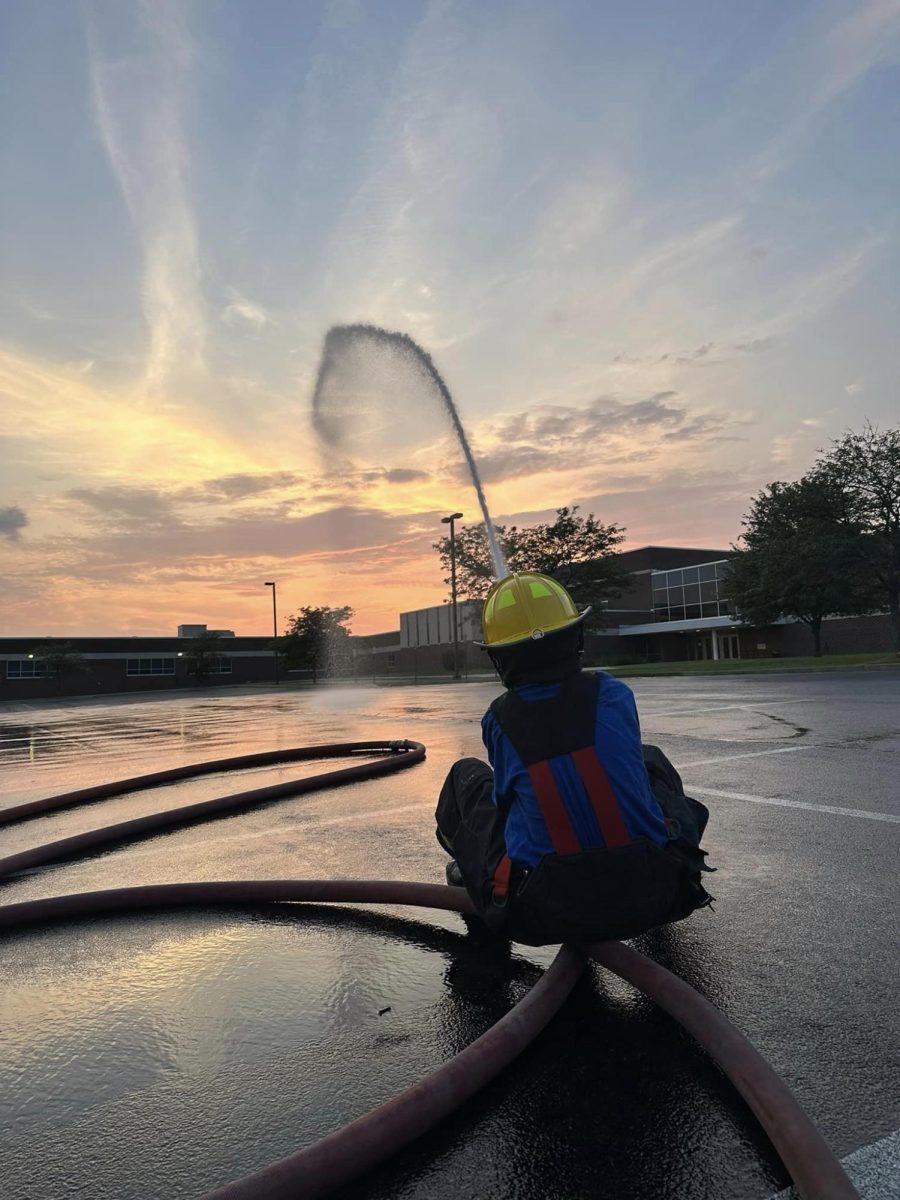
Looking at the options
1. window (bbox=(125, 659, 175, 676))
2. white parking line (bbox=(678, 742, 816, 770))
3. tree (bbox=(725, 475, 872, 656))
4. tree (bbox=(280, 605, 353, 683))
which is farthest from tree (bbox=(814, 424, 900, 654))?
window (bbox=(125, 659, 175, 676))

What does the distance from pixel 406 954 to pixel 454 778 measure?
2.62ft

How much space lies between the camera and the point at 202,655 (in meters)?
73.9

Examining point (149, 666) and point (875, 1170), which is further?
point (149, 666)

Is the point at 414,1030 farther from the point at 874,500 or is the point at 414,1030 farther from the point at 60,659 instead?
the point at 60,659

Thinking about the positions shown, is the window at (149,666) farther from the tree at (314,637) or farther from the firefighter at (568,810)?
the firefighter at (568,810)

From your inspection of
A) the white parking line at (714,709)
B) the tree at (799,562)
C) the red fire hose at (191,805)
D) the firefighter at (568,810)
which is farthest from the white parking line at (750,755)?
the tree at (799,562)

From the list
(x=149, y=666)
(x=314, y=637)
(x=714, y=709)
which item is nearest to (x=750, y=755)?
(x=714, y=709)

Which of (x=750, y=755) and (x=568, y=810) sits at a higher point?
(x=568, y=810)

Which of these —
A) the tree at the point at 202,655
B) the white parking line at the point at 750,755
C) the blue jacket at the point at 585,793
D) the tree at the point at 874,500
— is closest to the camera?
the blue jacket at the point at 585,793

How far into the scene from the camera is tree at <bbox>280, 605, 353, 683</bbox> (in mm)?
73438

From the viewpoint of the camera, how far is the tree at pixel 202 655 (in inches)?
2906

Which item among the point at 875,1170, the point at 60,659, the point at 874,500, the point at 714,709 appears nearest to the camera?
the point at 875,1170

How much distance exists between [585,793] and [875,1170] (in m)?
1.26

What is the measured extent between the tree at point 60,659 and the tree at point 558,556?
35.2 metres
